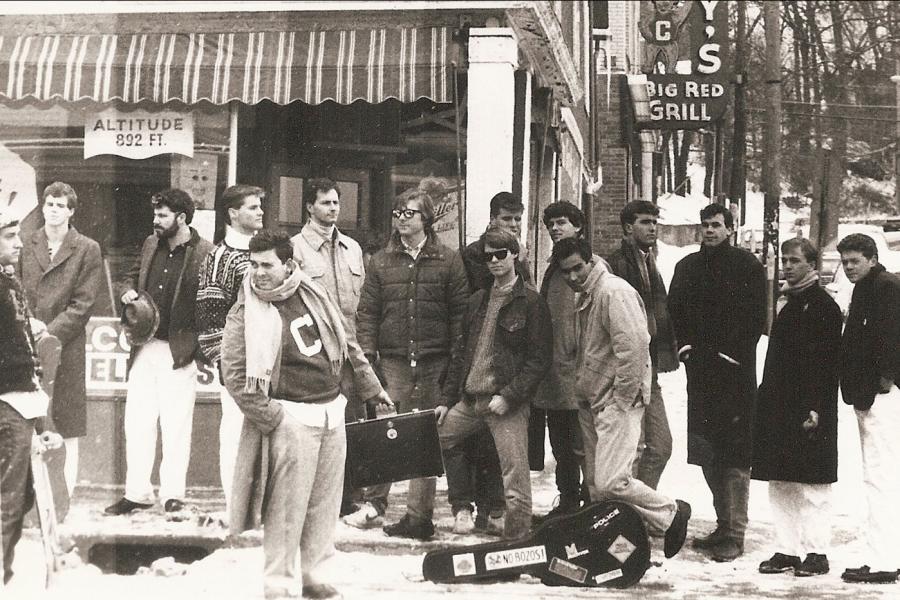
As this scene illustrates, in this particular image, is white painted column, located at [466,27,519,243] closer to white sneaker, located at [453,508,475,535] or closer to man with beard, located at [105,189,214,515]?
white sneaker, located at [453,508,475,535]

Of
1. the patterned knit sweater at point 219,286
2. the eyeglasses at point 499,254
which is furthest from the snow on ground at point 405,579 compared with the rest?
the eyeglasses at point 499,254

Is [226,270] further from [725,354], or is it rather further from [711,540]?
[711,540]

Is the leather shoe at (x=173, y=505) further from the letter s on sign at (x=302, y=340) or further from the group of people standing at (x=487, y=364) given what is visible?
the letter s on sign at (x=302, y=340)

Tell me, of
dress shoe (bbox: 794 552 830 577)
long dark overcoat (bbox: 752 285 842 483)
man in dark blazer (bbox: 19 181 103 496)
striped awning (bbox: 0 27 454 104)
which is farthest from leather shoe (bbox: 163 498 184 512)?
dress shoe (bbox: 794 552 830 577)

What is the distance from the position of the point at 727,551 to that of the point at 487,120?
3.38m

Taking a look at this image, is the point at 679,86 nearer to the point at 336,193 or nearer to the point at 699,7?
the point at 699,7

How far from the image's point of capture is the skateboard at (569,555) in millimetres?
6480

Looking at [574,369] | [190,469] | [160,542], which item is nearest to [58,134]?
[190,469]

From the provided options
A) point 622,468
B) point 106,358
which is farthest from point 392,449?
point 106,358

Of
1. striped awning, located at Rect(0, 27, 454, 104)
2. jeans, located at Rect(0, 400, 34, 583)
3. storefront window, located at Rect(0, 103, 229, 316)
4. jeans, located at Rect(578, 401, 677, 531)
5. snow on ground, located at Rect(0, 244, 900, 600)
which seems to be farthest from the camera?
storefront window, located at Rect(0, 103, 229, 316)

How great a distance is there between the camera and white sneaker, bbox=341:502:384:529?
7.68 metres

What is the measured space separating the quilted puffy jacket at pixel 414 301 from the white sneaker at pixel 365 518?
959 mm

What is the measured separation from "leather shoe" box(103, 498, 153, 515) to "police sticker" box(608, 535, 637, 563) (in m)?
2.75

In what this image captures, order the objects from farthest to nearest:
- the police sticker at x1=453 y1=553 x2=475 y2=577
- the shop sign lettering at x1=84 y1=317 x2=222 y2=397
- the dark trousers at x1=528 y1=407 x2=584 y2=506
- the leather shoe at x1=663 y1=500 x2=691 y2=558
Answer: the shop sign lettering at x1=84 y1=317 x2=222 y2=397, the dark trousers at x1=528 y1=407 x2=584 y2=506, the leather shoe at x1=663 y1=500 x2=691 y2=558, the police sticker at x1=453 y1=553 x2=475 y2=577
